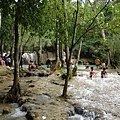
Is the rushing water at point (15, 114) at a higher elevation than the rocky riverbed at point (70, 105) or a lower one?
lower

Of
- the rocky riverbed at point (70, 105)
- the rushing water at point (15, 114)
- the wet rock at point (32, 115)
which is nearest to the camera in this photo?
the wet rock at point (32, 115)

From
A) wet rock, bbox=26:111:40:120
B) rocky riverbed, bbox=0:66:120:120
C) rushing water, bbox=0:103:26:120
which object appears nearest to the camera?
wet rock, bbox=26:111:40:120

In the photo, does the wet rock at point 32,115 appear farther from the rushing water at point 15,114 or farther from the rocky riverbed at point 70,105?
the rushing water at point 15,114

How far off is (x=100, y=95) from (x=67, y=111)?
12.3 ft

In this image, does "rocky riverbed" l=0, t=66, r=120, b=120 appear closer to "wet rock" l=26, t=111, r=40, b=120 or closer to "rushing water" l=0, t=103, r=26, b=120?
"wet rock" l=26, t=111, r=40, b=120

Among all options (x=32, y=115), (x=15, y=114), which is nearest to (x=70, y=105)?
(x=32, y=115)

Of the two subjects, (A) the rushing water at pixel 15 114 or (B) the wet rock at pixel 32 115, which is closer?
(B) the wet rock at pixel 32 115

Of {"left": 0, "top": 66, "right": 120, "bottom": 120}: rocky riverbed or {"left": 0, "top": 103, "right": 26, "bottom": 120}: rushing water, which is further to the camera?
{"left": 0, "top": 103, "right": 26, "bottom": 120}: rushing water

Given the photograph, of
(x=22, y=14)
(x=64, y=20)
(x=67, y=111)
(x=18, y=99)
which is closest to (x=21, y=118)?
(x=67, y=111)

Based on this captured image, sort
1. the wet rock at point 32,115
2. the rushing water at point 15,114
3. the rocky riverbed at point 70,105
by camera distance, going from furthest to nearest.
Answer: the rushing water at point 15,114 < the rocky riverbed at point 70,105 < the wet rock at point 32,115

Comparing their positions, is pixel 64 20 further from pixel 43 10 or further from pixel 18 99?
pixel 18 99

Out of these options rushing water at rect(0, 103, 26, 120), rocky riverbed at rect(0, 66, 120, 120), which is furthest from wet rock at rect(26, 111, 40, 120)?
rushing water at rect(0, 103, 26, 120)

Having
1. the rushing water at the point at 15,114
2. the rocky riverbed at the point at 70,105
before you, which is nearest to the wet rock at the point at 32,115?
the rocky riverbed at the point at 70,105

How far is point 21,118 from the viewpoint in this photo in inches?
363
